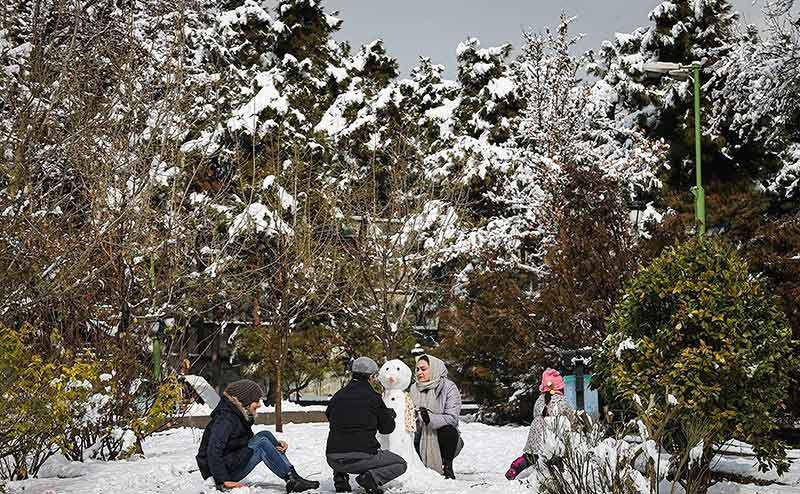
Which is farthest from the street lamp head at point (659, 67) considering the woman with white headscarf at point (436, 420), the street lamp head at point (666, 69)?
the woman with white headscarf at point (436, 420)

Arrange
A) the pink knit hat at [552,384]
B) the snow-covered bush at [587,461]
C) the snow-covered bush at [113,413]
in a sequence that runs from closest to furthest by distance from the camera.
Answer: the snow-covered bush at [587,461], the pink knit hat at [552,384], the snow-covered bush at [113,413]

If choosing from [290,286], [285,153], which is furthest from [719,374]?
[285,153]

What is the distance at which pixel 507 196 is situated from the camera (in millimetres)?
26797

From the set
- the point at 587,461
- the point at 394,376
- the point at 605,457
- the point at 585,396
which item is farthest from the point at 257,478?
the point at 585,396

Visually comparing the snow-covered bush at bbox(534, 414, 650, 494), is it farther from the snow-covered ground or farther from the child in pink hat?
the child in pink hat

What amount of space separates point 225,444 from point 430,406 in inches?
113

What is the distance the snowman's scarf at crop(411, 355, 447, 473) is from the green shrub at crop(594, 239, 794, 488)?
2650 millimetres

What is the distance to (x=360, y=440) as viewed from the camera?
32.6ft

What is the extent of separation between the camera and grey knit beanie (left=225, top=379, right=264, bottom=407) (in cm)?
956

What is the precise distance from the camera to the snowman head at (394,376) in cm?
1102

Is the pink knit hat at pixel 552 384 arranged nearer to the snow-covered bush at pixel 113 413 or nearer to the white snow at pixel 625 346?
the white snow at pixel 625 346

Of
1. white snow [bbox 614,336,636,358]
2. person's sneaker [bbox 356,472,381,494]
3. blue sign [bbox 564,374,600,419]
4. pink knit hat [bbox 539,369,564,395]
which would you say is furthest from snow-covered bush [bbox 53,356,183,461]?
blue sign [bbox 564,374,600,419]

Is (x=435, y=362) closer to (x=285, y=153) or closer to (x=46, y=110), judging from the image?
(x=46, y=110)

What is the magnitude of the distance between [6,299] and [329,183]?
17.1 meters
